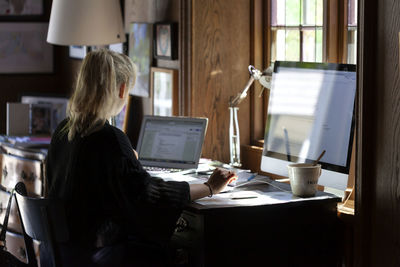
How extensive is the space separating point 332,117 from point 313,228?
0.43 meters

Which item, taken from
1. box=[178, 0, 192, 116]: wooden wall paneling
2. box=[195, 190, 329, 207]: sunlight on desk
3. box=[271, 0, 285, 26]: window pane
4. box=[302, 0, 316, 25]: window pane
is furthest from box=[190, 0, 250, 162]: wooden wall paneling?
box=[195, 190, 329, 207]: sunlight on desk

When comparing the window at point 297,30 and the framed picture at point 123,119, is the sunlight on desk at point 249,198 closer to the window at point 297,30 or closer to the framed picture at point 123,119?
the window at point 297,30

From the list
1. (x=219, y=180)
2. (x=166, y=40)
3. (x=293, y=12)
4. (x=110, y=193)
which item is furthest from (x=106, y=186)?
(x=166, y=40)

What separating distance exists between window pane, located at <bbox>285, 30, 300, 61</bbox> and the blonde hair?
1.03 meters

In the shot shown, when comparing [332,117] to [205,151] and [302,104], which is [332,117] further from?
[205,151]

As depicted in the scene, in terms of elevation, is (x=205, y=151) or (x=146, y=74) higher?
(x=146, y=74)

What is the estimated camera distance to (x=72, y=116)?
2.65 meters

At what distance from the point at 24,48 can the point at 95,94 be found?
333 cm

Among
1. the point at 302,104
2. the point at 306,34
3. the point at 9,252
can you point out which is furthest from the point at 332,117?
the point at 9,252

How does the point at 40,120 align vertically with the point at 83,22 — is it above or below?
below

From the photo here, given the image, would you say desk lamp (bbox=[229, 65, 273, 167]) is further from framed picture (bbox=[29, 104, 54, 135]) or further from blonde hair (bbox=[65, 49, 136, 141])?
framed picture (bbox=[29, 104, 54, 135])

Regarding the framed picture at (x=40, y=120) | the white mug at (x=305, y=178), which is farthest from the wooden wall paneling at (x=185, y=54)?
the framed picture at (x=40, y=120)

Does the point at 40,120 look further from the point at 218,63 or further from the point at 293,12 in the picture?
the point at 293,12

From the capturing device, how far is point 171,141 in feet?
11.1
